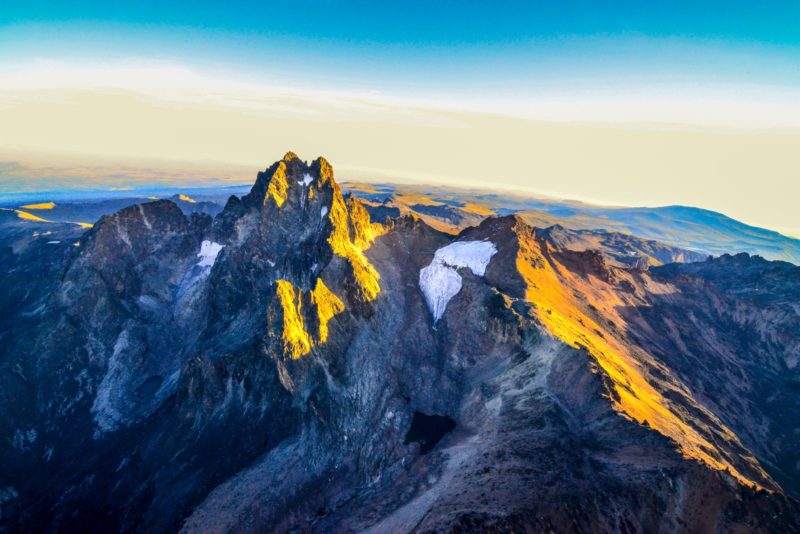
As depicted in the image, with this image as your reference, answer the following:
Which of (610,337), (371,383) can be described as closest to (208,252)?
(371,383)

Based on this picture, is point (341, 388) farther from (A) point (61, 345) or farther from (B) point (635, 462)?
(A) point (61, 345)

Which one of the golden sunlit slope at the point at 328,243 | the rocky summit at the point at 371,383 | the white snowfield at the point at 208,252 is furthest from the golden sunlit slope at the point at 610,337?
the white snowfield at the point at 208,252

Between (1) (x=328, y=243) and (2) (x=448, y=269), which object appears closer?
(1) (x=328, y=243)

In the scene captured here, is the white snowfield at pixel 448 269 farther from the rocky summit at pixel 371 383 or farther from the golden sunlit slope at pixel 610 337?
the golden sunlit slope at pixel 610 337

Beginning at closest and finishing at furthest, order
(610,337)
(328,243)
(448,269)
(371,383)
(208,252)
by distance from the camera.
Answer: (371,383) < (610,337) < (328,243) < (448,269) < (208,252)

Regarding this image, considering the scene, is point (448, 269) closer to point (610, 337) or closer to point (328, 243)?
point (328, 243)

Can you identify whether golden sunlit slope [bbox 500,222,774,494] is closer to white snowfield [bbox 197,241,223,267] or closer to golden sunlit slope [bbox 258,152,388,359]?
golden sunlit slope [bbox 258,152,388,359]
